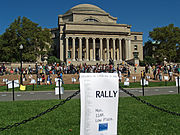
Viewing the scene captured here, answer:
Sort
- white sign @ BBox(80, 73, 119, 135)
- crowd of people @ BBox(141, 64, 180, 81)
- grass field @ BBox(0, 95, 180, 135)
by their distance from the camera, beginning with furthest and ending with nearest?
crowd of people @ BBox(141, 64, 180, 81)
grass field @ BBox(0, 95, 180, 135)
white sign @ BBox(80, 73, 119, 135)

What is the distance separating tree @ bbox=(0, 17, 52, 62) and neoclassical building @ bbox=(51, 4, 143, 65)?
37.3 ft

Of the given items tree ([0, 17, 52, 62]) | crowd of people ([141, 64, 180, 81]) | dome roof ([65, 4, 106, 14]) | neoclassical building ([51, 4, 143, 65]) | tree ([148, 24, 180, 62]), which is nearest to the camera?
crowd of people ([141, 64, 180, 81])

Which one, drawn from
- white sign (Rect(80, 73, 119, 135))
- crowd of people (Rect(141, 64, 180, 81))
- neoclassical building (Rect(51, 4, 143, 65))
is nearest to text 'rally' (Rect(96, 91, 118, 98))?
white sign (Rect(80, 73, 119, 135))

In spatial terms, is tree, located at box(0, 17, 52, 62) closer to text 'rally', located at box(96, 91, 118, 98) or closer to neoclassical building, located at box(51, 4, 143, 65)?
neoclassical building, located at box(51, 4, 143, 65)

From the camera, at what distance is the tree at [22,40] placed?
48469 mm

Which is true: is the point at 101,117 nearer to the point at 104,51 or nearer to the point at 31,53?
the point at 31,53

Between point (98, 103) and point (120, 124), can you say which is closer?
point (98, 103)

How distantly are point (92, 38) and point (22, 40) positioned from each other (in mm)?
24382

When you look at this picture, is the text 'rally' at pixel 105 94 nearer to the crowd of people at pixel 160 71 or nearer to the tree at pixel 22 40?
the crowd of people at pixel 160 71

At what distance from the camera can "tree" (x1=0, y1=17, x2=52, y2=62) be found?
4847cm

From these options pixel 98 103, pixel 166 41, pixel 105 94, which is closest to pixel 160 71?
pixel 105 94

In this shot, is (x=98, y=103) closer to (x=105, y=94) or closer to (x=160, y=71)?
(x=105, y=94)

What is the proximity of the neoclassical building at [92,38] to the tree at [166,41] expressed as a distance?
32.2ft

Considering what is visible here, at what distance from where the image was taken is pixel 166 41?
6369cm
